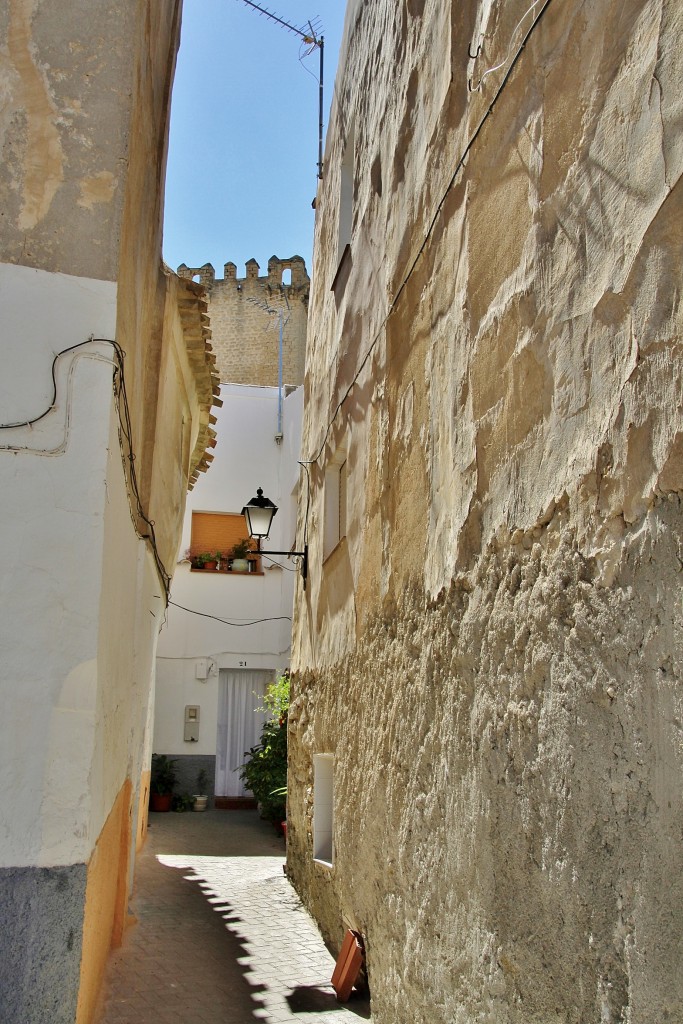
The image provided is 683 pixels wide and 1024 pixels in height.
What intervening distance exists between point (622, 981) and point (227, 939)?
4985 millimetres

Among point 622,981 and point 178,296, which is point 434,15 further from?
point 622,981

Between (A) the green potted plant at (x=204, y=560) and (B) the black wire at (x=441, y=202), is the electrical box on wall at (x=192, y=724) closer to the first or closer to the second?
(A) the green potted plant at (x=204, y=560)

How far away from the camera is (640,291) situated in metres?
2.60

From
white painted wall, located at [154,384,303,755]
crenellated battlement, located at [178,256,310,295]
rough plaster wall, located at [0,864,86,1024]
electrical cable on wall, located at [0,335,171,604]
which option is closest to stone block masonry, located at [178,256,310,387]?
crenellated battlement, located at [178,256,310,295]

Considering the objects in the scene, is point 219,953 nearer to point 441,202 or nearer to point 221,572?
point 441,202

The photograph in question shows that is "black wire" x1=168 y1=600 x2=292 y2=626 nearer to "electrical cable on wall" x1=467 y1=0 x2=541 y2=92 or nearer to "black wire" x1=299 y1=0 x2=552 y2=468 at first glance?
"black wire" x1=299 y1=0 x2=552 y2=468

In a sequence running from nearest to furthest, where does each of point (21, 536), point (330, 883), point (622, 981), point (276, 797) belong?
A: 1. point (622, 981)
2. point (21, 536)
3. point (330, 883)
4. point (276, 797)

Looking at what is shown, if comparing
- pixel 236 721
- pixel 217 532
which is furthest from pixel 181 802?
pixel 217 532

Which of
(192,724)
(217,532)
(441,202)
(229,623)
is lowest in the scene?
(192,724)

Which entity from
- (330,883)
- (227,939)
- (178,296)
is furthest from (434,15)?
(227,939)

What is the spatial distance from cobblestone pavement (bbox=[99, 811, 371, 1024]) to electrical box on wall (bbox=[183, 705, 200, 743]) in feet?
16.0

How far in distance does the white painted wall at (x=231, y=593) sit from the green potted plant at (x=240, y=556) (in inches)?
7.0

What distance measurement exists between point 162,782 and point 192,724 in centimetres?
110

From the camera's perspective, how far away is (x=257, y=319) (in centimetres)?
2750
